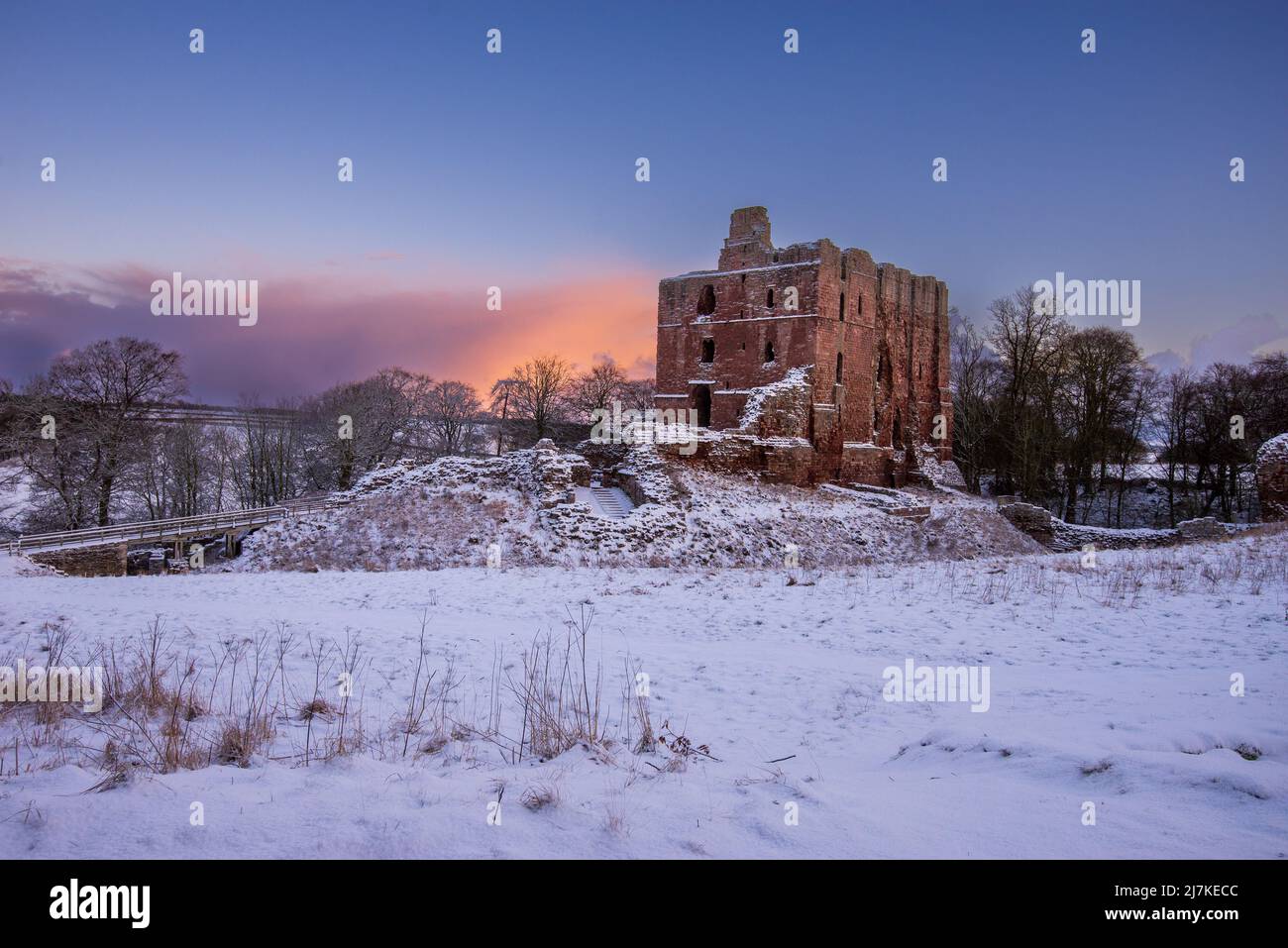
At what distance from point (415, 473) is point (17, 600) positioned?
14.0 m

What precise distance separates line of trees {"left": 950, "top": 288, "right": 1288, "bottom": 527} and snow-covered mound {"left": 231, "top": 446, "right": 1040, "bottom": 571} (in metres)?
13.6

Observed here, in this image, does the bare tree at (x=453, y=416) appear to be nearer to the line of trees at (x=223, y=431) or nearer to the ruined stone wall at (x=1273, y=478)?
the line of trees at (x=223, y=431)

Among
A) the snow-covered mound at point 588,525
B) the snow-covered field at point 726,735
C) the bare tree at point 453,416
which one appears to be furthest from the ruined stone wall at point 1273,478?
the bare tree at point 453,416

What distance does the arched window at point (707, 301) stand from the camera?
33.9 meters

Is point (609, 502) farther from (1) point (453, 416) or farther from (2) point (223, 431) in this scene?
(1) point (453, 416)

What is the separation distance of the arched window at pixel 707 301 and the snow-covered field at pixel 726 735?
25.4m

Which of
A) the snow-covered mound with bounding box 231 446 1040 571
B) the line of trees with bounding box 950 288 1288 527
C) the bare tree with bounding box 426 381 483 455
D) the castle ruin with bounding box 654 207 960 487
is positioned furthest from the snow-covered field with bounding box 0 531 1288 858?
the bare tree with bounding box 426 381 483 455

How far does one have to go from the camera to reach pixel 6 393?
2738 cm

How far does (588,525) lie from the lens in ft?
67.8

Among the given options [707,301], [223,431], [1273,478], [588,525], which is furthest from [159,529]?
[1273,478]

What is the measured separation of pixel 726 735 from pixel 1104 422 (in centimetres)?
4168

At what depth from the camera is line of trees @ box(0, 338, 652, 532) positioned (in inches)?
1024

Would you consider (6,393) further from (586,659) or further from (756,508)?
(586,659)

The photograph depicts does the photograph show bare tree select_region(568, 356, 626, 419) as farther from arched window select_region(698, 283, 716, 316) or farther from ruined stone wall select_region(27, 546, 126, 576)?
ruined stone wall select_region(27, 546, 126, 576)
